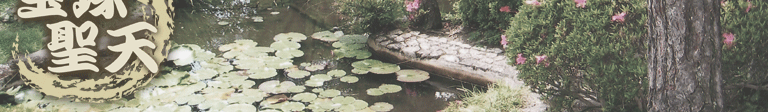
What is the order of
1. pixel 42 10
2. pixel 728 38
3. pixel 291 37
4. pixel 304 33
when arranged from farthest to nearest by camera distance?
pixel 304 33 → pixel 291 37 → pixel 42 10 → pixel 728 38

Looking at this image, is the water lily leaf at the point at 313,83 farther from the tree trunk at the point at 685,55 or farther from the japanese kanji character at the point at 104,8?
the tree trunk at the point at 685,55

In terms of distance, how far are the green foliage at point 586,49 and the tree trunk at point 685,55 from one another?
1.05 ft

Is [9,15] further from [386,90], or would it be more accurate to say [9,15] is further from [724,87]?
[724,87]

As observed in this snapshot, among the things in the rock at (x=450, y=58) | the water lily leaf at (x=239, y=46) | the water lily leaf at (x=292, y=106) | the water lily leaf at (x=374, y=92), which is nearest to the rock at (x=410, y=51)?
the rock at (x=450, y=58)

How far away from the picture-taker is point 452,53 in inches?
225

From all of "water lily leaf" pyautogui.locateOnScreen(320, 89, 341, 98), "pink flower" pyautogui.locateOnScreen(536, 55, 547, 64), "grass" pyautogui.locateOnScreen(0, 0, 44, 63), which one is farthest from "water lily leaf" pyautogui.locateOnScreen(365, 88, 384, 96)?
"grass" pyautogui.locateOnScreen(0, 0, 44, 63)

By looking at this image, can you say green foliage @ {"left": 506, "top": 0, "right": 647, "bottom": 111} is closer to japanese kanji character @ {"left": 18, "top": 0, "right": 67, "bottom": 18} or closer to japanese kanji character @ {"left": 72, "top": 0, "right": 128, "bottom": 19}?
japanese kanji character @ {"left": 72, "top": 0, "right": 128, "bottom": 19}

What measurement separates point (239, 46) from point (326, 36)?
90 cm

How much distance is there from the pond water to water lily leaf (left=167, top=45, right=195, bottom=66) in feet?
0.97

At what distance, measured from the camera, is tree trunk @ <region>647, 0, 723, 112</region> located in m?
2.68

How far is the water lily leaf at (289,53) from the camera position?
5949mm

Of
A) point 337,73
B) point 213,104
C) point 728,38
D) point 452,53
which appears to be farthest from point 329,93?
point 728,38

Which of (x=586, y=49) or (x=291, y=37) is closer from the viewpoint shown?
(x=586, y=49)

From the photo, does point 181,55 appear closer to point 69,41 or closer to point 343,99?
point 69,41
